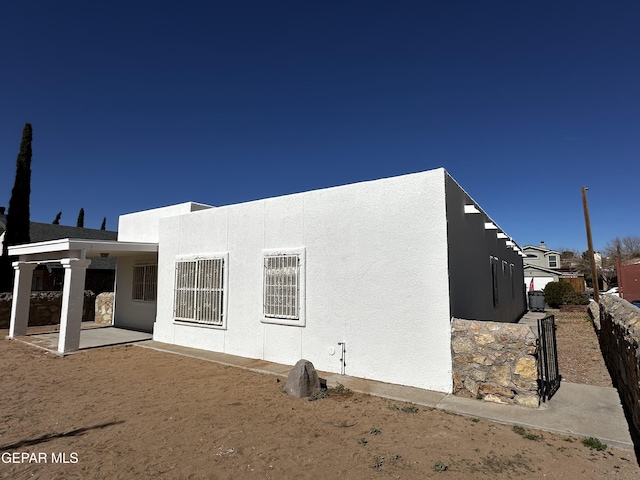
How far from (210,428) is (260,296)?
3.89m

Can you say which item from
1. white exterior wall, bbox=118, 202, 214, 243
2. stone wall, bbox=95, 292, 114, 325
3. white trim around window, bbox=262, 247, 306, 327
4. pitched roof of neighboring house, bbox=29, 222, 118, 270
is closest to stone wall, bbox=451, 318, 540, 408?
white trim around window, bbox=262, 247, 306, 327

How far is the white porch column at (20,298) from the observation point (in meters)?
12.0

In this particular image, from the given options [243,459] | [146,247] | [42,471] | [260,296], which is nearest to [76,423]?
[42,471]

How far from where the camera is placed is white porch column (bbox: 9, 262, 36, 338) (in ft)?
39.3

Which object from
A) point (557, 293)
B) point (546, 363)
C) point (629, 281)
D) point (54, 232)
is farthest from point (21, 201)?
point (629, 281)

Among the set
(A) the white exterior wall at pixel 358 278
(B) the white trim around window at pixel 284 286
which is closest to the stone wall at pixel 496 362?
(A) the white exterior wall at pixel 358 278

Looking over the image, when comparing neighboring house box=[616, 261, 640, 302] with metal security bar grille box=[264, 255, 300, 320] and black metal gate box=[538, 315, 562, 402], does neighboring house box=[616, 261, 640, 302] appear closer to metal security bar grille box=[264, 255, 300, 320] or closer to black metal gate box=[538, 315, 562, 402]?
black metal gate box=[538, 315, 562, 402]

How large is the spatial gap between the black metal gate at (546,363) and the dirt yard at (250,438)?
34.2 inches

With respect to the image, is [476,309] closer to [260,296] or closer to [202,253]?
[260,296]

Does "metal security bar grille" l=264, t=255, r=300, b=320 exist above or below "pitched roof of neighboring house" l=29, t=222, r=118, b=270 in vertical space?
below

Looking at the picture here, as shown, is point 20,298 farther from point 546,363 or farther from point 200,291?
point 546,363

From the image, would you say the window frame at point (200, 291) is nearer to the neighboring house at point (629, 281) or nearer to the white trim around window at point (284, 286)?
the white trim around window at point (284, 286)

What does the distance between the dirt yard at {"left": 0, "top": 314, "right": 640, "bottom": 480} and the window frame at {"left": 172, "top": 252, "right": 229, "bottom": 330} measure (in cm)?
249

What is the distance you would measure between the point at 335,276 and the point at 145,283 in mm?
8983
